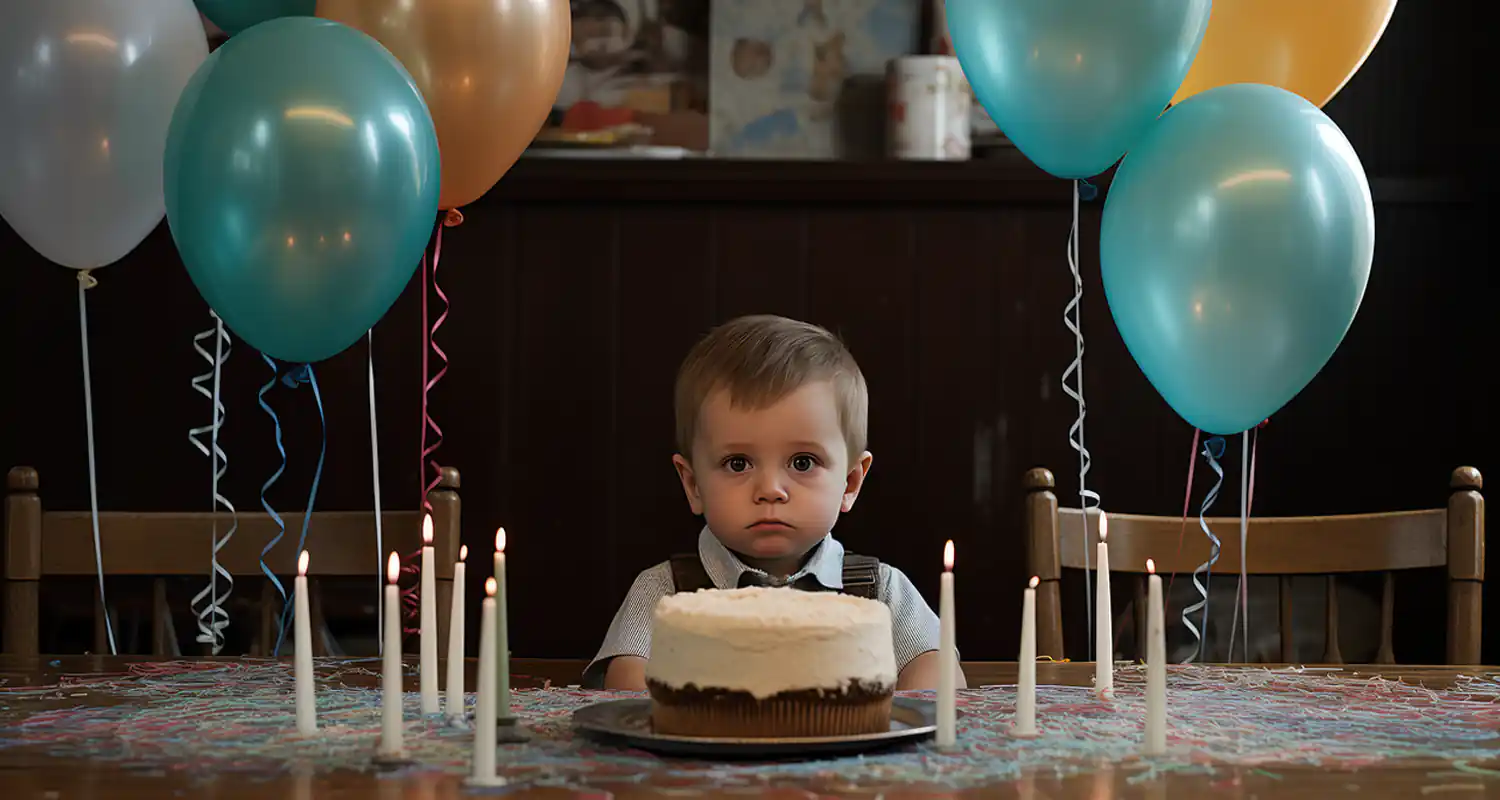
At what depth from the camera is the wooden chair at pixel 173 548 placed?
5.50 feet

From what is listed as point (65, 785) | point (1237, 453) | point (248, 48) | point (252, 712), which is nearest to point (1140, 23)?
point (248, 48)

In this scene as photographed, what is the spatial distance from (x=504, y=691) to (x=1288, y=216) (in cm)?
85

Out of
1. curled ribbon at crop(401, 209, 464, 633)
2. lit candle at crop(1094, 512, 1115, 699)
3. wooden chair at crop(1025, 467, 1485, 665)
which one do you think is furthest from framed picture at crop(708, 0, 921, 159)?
lit candle at crop(1094, 512, 1115, 699)

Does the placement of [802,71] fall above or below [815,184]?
above

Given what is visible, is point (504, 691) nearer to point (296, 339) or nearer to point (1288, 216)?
point (296, 339)

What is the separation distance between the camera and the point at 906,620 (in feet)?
5.22

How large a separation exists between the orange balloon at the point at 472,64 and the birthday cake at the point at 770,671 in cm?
84

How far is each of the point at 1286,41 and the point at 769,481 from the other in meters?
0.76

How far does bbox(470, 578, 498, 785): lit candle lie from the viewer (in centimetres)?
89

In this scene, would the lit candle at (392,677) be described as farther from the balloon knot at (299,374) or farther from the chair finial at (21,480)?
the chair finial at (21,480)

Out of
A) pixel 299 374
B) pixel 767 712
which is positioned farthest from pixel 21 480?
pixel 767 712

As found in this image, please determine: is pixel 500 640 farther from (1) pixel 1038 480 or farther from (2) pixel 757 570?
(1) pixel 1038 480

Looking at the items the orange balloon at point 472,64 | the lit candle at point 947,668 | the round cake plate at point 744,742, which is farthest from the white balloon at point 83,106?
the lit candle at point 947,668

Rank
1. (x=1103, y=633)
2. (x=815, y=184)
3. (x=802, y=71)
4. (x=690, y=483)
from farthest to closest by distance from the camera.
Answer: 1. (x=802, y=71)
2. (x=815, y=184)
3. (x=690, y=483)
4. (x=1103, y=633)
